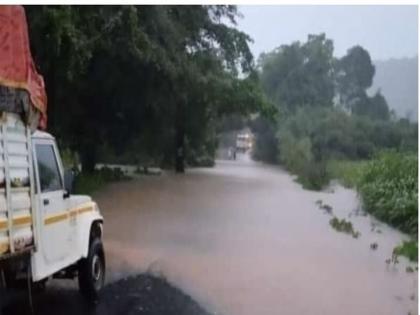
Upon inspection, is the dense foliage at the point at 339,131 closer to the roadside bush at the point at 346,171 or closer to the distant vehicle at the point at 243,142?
the roadside bush at the point at 346,171

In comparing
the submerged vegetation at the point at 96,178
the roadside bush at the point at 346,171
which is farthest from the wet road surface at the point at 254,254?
the roadside bush at the point at 346,171

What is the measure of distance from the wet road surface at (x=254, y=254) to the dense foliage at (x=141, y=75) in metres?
3.30

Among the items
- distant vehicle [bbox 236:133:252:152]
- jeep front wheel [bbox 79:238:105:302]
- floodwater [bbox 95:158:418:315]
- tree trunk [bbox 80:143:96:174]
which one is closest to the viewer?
jeep front wheel [bbox 79:238:105:302]

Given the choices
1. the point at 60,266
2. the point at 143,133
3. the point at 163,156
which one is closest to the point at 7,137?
the point at 60,266

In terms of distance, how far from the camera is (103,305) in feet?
23.0

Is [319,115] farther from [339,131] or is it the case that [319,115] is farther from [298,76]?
[298,76]

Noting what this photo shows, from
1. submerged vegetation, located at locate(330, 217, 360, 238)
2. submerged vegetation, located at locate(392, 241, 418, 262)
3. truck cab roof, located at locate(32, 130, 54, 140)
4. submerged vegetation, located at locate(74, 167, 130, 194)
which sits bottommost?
submerged vegetation, located at locate(330, 217, 360, 238)

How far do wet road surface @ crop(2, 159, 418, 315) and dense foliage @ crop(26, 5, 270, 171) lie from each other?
3.30 m

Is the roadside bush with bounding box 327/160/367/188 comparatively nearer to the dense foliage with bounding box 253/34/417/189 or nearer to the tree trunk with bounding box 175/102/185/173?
the dense foliage with bounding box 253/34/417/189

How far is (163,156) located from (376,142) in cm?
1214

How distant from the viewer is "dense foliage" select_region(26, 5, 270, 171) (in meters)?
12.9

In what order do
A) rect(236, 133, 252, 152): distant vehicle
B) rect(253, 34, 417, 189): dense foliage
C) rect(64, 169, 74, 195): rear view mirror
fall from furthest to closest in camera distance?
rect(236, 133, 252, 152): distant vehicle < rect(253, 34, 417, 189): dense foliage < rect(64, 169, 74, 195): rear view mirror

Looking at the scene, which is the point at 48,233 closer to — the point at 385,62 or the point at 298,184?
the point at 385,62

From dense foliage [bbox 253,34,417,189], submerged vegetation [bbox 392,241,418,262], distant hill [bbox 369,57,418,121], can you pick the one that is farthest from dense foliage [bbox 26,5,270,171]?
submerged vegetation [bbox 392,241,418,262]
